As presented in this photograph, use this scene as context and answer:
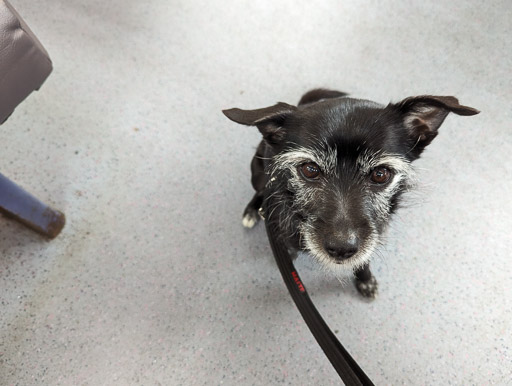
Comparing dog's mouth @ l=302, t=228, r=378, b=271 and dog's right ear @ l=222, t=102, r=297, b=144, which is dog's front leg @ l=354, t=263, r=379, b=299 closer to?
dog's mouth @ l=302, t=228, r=378, b=271

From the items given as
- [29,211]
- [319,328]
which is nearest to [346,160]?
[319,328]

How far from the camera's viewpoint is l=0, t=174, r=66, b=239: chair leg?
1599mm

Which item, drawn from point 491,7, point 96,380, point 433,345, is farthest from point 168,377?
point 491,7

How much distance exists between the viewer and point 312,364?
1528mm

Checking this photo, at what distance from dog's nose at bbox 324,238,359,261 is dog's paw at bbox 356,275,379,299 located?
58cm

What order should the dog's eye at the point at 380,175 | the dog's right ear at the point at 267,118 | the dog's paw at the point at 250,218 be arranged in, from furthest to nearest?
the dog's paw at the point at 250,218 < the dog's eye at the point at 380,175 < the dog's right ear at the point at 267,118

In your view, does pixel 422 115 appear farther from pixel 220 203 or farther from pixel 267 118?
pixel 220 203

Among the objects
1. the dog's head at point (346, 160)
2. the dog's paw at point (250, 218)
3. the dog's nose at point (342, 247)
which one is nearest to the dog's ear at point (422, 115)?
the dog's head at point (346, 160)

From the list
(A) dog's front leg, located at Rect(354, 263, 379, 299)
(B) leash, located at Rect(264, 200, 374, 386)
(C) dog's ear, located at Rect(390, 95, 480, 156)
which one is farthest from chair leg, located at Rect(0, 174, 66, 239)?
(C) dog's ear, located at Rect(390, 95, 480, 156)

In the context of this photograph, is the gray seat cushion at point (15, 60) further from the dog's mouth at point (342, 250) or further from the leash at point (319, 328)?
the dog's mouth at point (342, 250)

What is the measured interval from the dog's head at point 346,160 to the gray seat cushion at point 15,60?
906mm

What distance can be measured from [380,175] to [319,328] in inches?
22.9

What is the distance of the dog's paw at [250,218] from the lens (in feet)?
5.91

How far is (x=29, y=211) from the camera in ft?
5.47
